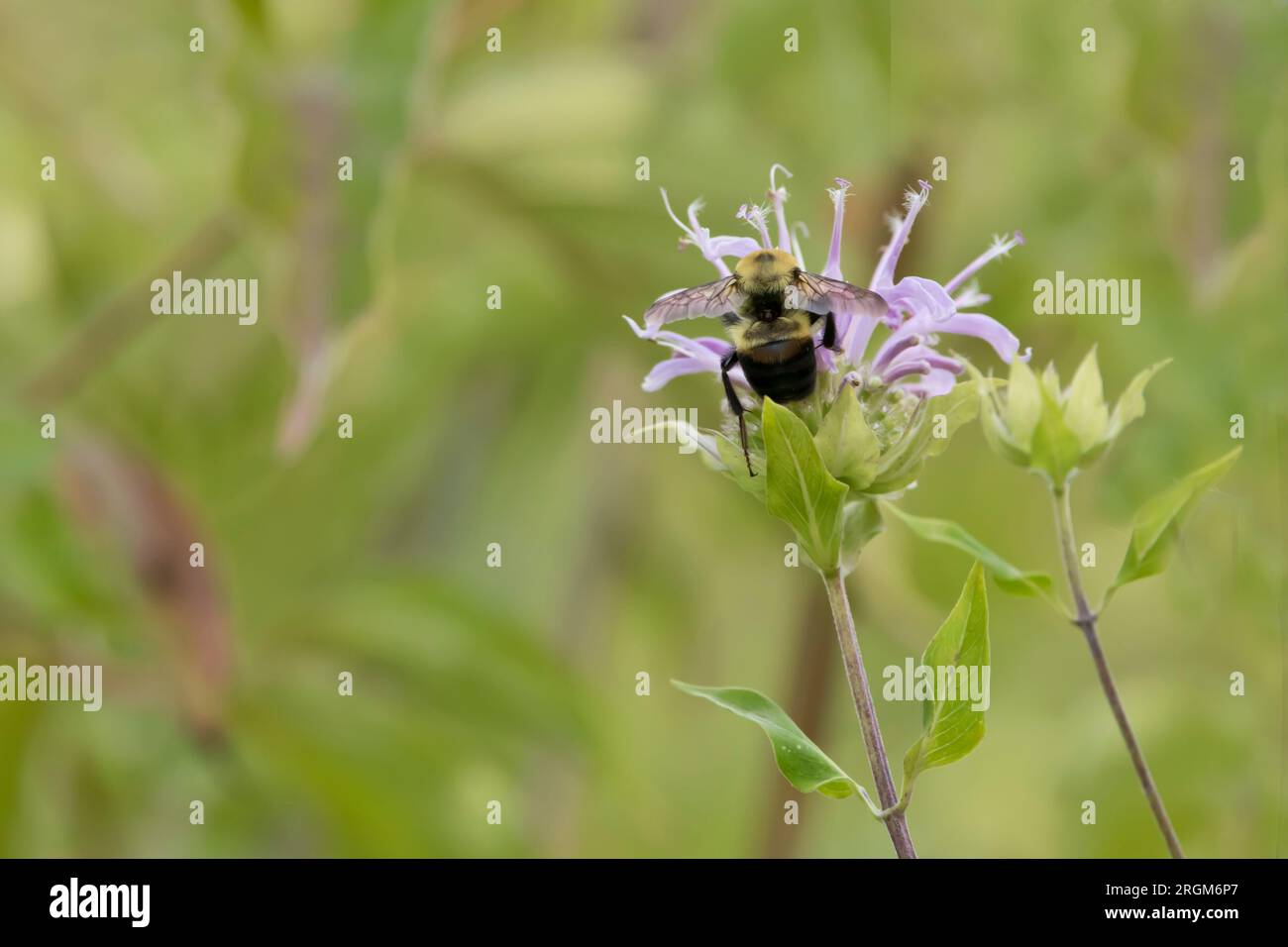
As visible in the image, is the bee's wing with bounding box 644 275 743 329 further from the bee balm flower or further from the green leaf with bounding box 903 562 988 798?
the green leaf with bounding box 903 562 988 798

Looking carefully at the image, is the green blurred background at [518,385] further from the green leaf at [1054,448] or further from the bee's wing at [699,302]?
the green leaf at [1054,448]

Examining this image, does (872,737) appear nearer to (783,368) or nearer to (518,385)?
(783,368)

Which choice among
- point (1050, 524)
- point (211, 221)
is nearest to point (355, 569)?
point (211, 221)

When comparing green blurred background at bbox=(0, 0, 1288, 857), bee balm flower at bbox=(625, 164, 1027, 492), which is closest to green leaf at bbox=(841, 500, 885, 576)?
bee balm flower at bbox=(625, 164, 1027, 492)
